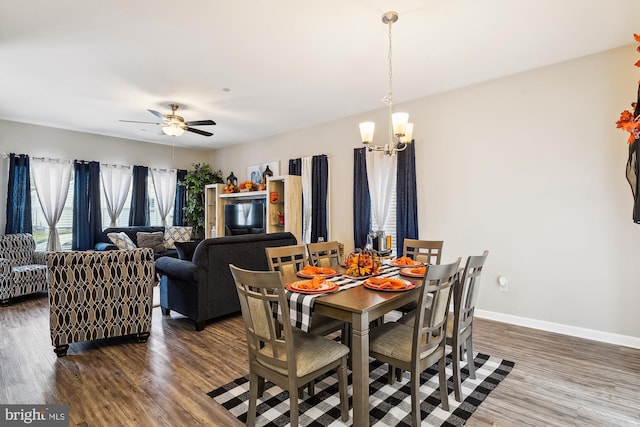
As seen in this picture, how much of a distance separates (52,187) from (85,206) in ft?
1.91

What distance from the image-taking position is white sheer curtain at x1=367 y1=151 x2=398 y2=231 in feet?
15.4

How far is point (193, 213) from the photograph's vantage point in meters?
7.46

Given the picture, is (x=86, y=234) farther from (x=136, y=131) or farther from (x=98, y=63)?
(x=98, y=63)

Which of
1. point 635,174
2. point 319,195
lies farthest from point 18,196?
point 635,174

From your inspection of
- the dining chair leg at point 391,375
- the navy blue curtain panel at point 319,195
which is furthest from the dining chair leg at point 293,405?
the navy blue curtain panel at point 319,195

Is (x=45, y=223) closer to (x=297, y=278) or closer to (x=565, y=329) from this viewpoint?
(x=297, y=278)

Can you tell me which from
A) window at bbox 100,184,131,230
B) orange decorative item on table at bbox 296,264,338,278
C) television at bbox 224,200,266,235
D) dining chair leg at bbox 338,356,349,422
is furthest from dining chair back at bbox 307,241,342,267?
window at bbox 100,184,131,230

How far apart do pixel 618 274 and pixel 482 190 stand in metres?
1.49

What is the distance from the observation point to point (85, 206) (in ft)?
20.0

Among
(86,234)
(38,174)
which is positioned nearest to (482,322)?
(86,234)

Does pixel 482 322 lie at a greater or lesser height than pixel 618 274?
lesser

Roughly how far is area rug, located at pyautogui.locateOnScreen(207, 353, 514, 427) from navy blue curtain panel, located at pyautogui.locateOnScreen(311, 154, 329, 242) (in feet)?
10.2

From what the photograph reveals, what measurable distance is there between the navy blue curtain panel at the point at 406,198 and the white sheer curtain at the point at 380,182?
0.13 metres

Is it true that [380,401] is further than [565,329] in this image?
No
